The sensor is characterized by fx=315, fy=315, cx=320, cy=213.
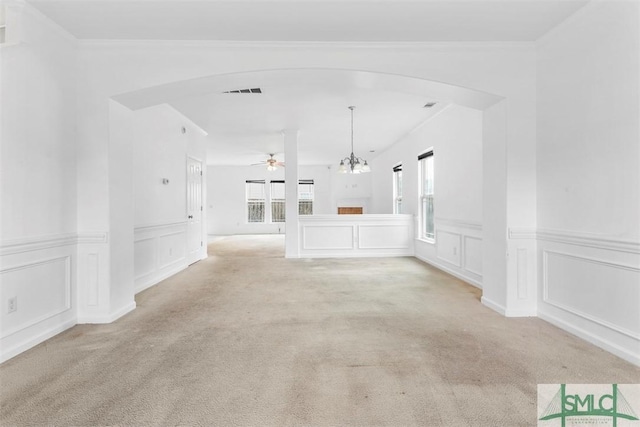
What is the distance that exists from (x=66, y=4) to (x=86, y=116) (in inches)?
36.9

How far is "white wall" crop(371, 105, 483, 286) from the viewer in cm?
434

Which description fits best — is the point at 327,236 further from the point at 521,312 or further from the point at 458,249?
the point at 521,312

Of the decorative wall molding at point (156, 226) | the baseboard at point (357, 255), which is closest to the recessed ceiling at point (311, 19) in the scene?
the decorative wall molding at point (156, 226)

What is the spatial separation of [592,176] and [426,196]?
3.91 m

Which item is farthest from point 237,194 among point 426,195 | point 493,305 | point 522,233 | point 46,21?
point 522,233

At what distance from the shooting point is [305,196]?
1262cm

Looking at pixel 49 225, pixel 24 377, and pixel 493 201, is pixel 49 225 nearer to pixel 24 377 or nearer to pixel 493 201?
pixel 24 377

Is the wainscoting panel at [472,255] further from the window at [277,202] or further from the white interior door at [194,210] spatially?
the window at [277,202]

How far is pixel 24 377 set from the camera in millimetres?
2047

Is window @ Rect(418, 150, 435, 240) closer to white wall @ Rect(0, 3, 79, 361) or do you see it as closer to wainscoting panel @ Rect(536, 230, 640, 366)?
wainscoting panel @ Rect(536, 230, 640, 366)

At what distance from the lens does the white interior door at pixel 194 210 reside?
600cm

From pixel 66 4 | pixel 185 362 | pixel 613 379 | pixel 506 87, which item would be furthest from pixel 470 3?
pixel 185 362

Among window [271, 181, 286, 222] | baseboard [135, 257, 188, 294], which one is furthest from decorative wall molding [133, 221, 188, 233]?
window [271, 181, 286, 222]

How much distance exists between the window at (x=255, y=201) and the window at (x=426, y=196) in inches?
294
